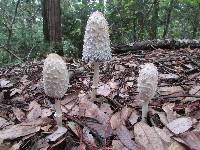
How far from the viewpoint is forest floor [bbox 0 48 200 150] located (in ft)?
7.33

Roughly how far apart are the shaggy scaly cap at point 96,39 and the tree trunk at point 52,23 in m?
4.50

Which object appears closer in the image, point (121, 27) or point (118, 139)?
point (118, 139)

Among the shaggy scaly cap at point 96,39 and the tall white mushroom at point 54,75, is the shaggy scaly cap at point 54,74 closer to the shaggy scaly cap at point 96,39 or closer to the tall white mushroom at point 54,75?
the tall white mushroom at point 54,75

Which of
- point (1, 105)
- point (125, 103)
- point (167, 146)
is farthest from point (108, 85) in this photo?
point (167, 146)

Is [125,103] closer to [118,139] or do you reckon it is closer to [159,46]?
[118,139]

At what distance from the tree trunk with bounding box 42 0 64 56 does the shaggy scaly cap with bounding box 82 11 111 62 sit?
450 centimetres

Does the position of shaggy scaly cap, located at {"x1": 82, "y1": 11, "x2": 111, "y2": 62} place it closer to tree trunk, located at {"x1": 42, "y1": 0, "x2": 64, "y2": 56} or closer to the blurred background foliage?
tree trunk, located at {"x1": 42, "y1": 0, "x2": 64, "y2": 56}

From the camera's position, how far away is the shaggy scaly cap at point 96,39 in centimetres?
255

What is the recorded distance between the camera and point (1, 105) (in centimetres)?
321

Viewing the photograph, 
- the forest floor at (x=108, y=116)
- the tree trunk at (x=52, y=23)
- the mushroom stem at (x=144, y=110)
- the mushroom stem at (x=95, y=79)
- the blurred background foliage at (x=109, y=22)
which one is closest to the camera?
the forest floor at (x=108, y=116)

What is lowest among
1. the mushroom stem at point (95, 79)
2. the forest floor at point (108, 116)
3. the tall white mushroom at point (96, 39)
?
the forest floor at point (108, 116)

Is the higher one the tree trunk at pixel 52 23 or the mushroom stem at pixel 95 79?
the tree trunk at pixel 52 23

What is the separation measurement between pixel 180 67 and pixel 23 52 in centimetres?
733

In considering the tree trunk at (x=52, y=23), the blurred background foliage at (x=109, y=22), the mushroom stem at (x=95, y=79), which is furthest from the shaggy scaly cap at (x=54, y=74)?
the blurred background foliage at (x=109, y=22)
